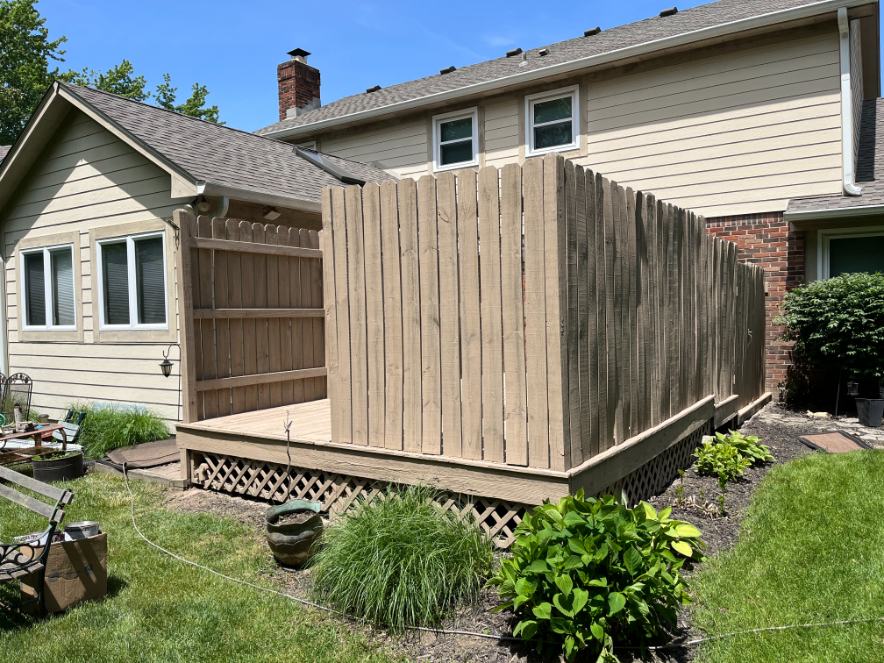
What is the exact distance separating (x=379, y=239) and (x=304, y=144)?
11.5 meters

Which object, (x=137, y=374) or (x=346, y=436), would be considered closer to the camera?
(x=346, y=436)

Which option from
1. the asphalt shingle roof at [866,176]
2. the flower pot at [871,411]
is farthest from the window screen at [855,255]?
the flower pot at [871,411]

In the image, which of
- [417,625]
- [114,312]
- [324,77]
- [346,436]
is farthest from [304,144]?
[417,625]

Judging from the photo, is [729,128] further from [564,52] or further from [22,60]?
[22,60]

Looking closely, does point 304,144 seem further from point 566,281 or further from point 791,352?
point 566,281

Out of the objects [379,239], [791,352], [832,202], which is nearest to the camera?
[379,239]

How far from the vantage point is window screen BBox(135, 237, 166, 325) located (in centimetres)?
765

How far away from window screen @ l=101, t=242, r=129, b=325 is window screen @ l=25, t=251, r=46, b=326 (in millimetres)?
1774

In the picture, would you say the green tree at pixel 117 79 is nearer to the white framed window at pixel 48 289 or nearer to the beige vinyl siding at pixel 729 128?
the white framed window at pixel 48 289

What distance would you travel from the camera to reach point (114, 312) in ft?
27.1

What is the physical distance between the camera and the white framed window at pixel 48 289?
8883 millimetres

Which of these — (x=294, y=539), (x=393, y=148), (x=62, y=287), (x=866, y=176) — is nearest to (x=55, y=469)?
(x=294, y=539)

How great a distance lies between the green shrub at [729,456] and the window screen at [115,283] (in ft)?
22.7

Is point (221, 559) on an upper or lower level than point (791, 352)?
lower
